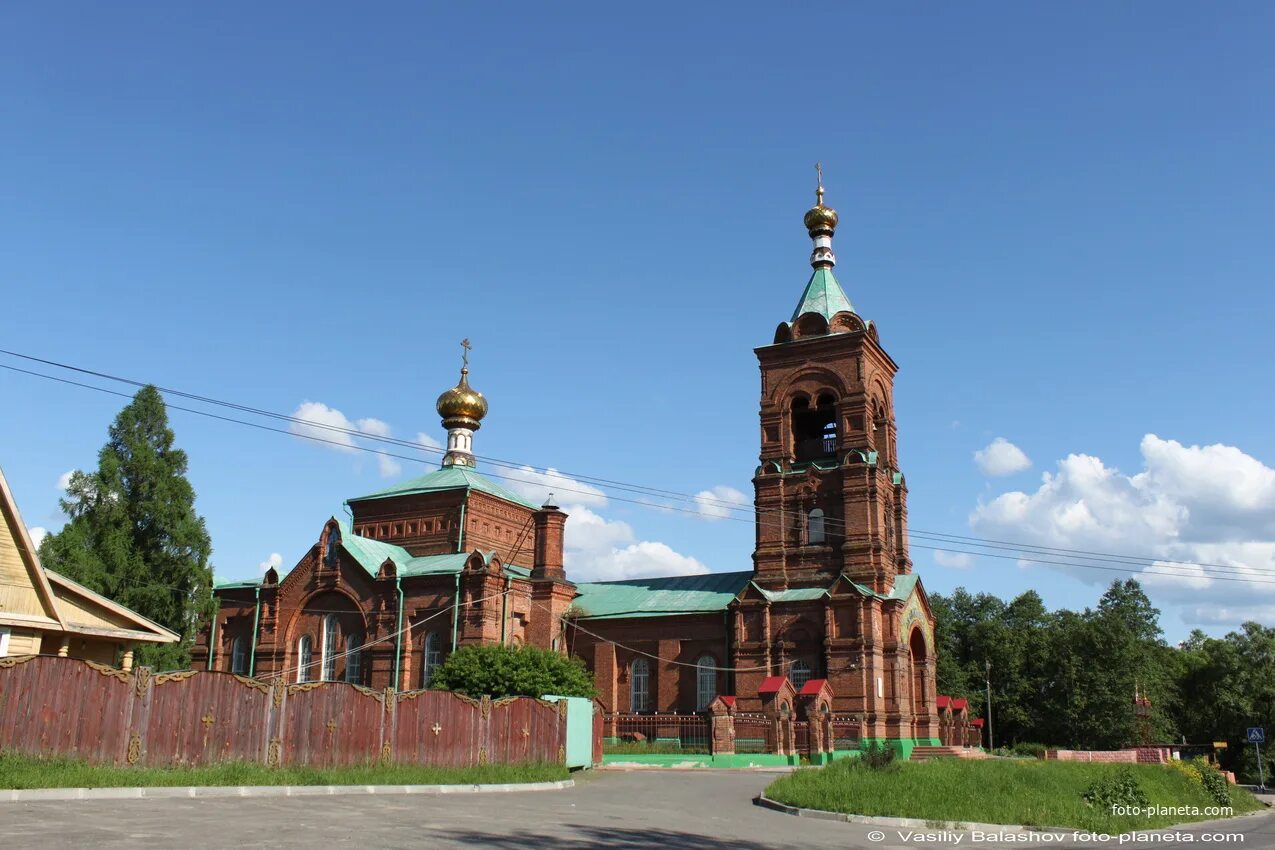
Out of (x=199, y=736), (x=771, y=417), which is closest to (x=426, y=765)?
(x=199, y=736)

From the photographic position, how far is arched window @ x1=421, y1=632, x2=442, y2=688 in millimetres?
39750

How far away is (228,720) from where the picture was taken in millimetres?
18438

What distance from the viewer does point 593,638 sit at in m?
42.6

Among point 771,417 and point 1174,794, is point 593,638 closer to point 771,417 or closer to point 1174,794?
point 771,417

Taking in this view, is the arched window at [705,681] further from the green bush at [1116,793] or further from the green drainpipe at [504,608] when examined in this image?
the green bush at [1116,793]

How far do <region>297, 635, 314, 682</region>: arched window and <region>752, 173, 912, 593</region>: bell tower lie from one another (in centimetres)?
1770

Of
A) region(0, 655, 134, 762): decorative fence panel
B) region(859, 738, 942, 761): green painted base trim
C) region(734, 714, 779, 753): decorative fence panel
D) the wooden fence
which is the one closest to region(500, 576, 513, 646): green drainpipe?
region(734, 714, 779, 753): decorative fence panel

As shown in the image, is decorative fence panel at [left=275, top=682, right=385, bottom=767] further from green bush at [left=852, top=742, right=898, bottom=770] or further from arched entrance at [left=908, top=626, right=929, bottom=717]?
arched entrance at [left=908, top=626, right=929, bottom=717]

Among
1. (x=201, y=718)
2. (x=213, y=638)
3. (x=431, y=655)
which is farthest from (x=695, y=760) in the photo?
(x=213, y=638)

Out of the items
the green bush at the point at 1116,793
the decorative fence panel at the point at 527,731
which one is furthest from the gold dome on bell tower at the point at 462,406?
the green bush at the point at 1116,793

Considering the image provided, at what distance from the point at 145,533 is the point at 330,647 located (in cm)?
879

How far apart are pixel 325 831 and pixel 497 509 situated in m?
35.9

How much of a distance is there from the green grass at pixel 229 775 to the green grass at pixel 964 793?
5706 millimetres

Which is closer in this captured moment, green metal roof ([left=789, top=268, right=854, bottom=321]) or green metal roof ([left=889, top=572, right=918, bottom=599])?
green metal roof ([left=889, top=572, right=918, bottom=599])
